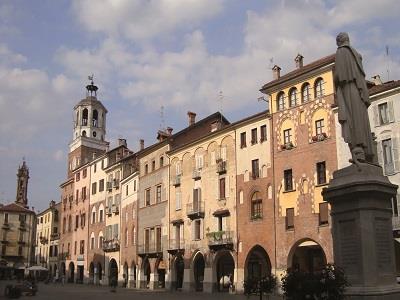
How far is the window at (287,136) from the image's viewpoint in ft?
126

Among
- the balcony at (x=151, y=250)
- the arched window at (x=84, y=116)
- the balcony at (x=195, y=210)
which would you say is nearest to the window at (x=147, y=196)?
the balcony at (x=151, y=250)

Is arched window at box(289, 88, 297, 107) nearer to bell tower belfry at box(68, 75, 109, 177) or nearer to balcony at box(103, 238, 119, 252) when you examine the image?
balcony at box(103, 238, 119, 252)

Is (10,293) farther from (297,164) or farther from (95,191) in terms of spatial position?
(95,191)

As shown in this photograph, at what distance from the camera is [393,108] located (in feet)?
107

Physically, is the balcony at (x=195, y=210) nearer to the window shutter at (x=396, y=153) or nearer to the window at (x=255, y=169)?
the window at (x=255, y=169)

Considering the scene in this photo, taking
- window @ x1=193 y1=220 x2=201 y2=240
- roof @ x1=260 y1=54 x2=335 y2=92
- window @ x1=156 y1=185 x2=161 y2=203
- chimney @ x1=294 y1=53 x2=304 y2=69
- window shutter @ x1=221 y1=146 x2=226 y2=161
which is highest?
chimney @ x1=294 y1=53 x2=304 y2=69

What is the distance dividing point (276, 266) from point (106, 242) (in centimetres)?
3169

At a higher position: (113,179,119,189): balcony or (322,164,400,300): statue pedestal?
(113,179,119,189): balcony

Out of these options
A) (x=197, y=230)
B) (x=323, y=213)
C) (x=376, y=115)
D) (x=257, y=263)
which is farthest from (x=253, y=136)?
(x=376, y=115)

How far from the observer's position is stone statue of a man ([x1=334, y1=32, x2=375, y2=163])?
12320mm

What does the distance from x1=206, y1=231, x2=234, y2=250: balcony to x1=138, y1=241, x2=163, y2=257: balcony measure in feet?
29.6

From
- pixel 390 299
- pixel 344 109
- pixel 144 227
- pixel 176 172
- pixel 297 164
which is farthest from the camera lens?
pixel 144 227

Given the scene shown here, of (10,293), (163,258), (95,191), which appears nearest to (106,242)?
(95,191)

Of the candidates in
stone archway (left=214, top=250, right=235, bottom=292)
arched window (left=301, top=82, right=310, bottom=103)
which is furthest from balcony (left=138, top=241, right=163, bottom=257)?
arched window (left=301, top=82, right=310, bottom=103)
